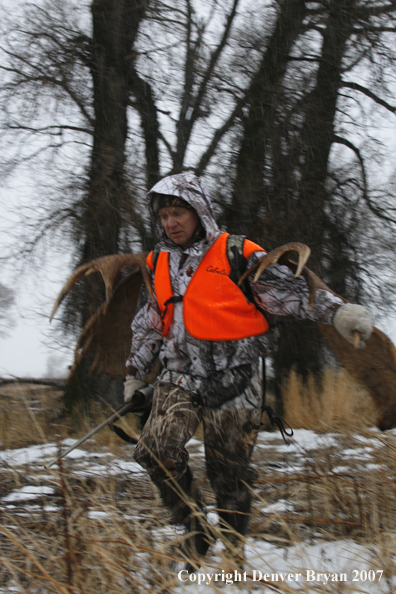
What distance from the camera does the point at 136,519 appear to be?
2697 mm

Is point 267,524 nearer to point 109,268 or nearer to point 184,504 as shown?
point 184,504

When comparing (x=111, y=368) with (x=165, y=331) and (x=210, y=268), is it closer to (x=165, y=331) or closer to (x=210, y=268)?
(x=165, y=331)

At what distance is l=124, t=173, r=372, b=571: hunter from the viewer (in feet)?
8.00

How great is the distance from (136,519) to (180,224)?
157 centimetres

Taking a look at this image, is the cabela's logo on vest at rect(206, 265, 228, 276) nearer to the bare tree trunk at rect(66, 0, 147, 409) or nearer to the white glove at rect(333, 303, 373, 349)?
the white glove at rect(333, 303, 373, 349)

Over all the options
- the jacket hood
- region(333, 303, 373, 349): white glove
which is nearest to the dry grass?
region(333, 303, 373, 349): white glove

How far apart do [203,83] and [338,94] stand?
4.94 ft

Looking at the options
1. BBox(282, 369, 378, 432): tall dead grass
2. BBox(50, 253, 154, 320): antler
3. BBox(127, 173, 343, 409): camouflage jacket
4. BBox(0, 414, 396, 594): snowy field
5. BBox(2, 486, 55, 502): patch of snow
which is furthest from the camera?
BBox(282, 369, 378, 432): tall dead grass

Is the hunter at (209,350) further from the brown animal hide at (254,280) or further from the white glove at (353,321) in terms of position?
the brown animal hide at (254,280)

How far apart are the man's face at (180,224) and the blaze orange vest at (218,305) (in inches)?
5.8

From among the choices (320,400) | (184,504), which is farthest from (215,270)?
(320,400)

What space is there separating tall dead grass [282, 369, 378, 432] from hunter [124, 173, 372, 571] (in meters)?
3.31

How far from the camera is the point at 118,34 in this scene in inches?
224

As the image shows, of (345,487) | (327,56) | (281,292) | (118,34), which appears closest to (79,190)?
(118,34)
